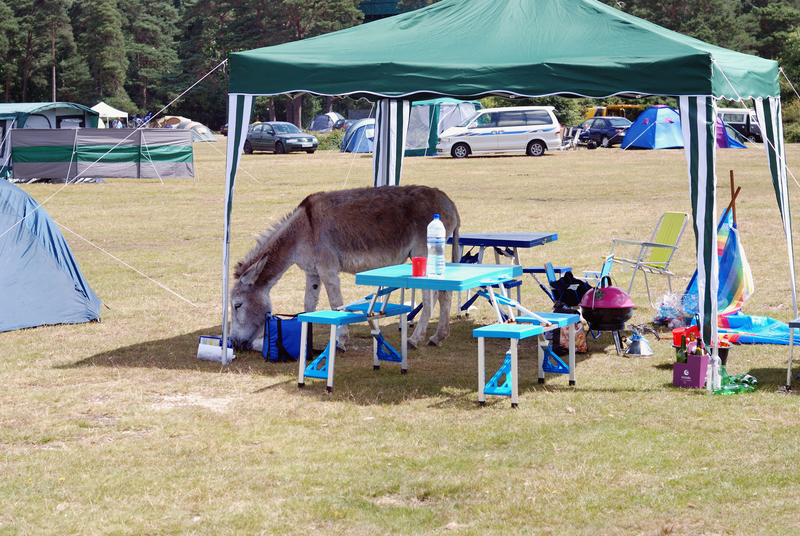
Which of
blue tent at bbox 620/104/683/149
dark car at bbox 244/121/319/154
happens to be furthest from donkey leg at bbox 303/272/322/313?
dark car at bbox 244/121/319/154

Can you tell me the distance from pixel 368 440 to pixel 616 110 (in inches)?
1503

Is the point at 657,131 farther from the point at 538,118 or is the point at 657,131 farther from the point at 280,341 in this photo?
the point at 280,341

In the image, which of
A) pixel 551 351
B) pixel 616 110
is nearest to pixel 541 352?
pixel 551 351

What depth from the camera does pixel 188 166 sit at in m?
23.3

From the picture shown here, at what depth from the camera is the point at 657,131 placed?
32.0m

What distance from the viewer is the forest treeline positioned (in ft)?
167

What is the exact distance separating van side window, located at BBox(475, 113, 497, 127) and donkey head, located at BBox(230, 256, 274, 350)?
22.8 m

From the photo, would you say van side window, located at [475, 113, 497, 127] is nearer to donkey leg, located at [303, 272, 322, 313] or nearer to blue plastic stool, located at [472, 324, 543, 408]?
donkey leg, located at [303, 272, 322, 313]

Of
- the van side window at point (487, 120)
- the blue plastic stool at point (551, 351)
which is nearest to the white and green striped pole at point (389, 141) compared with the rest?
the blue plastic stool at point (551, 351)

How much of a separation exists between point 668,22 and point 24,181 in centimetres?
3939

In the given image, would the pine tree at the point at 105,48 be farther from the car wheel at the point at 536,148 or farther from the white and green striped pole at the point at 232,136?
the white and green striped pole at the point at 232,136

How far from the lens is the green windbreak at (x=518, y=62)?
6.11m

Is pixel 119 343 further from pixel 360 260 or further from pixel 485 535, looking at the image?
pixel 485 535

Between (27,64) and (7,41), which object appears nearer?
(7,41)
